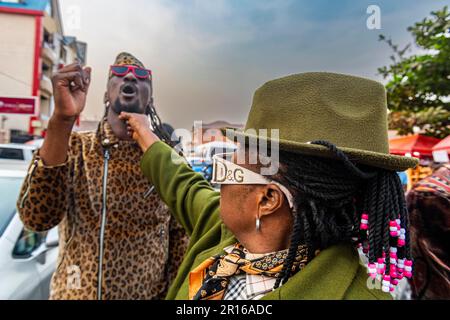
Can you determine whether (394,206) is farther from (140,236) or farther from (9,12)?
(9,12)

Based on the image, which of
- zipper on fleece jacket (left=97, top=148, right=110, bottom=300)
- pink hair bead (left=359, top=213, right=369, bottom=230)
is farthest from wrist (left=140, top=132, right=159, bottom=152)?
pink hair bead (left=359, top=213, right=369, bottom=230)

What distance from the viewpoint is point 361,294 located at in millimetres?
855

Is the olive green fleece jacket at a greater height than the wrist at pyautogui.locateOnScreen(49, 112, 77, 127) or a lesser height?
lesser

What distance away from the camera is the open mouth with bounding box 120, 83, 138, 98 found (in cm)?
147

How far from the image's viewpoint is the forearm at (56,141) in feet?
4.31

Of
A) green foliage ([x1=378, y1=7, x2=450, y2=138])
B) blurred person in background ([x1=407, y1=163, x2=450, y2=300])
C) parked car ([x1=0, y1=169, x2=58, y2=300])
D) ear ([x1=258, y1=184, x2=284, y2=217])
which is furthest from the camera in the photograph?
green foliage ([x1=378, y1=7, x2=450, y2=138])

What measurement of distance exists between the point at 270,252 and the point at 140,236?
0.79 meters

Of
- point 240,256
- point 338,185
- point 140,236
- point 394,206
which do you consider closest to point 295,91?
point 338,185

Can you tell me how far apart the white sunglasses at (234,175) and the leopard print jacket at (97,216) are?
629 millimetres

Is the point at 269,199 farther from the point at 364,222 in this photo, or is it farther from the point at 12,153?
the point at 12,153

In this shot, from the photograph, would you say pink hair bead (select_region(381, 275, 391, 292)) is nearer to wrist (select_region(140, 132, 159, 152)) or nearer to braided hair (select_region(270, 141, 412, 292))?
braided hair (select_region(270, 141, 412, 292))

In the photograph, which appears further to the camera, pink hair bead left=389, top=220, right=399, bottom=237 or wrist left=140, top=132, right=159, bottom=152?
wrist left=140, top=132, right=159, bottom=152

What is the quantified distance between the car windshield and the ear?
1.86 meters

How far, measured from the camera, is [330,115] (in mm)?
905
